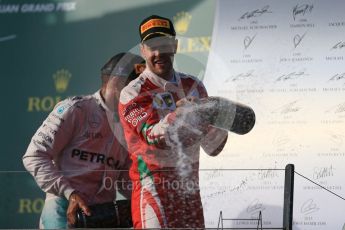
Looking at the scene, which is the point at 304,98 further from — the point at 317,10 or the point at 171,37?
the point at 171,37

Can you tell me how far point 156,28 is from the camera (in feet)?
14.4

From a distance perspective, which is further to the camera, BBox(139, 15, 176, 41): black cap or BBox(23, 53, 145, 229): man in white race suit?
BBox(139, 15, 176, 41): black cap

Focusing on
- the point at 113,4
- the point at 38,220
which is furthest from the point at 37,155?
the point at 113,4

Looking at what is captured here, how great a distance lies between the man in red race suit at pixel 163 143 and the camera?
11.8 feet

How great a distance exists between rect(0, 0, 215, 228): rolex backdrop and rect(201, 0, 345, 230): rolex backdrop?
0.18 m

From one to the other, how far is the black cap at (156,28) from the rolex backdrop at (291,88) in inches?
12.3

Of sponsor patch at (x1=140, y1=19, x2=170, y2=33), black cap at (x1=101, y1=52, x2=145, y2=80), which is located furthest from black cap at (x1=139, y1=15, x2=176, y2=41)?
black cap at (x1=101, y1=52, x2=145, y2=80)

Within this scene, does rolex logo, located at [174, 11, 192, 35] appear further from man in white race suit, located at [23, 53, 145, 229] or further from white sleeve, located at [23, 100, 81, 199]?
white sleeve, located at [23, 100, 81, 199]

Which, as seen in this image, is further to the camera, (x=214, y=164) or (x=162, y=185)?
(x=214, y=164)

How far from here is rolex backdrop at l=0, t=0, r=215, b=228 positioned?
4629 millimetres

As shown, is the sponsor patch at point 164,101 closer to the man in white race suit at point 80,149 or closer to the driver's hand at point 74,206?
the man in white race suit at point 80,149

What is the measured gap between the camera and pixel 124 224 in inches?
153

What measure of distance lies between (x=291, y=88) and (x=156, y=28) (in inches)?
31.2

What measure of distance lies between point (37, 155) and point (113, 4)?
0.99m
